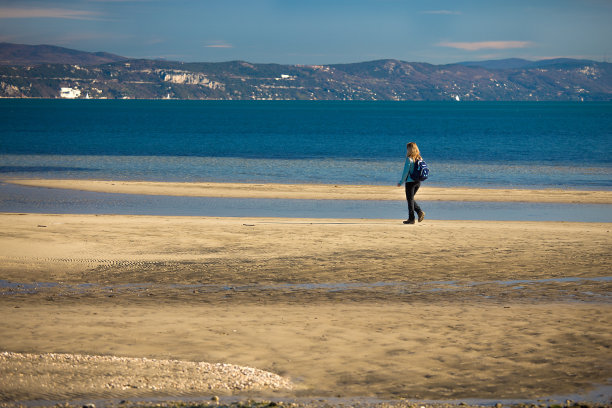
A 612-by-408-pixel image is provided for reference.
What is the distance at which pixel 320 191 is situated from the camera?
32.2m

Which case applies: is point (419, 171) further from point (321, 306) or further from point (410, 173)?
Result: point (321, 306)

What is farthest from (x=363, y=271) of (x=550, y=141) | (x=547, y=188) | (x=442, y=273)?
(x=550, y=141)

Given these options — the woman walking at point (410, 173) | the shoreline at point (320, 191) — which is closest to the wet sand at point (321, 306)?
the woman walking at point (410, 173)

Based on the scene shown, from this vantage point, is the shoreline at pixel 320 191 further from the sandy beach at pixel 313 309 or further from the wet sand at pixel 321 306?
the sandy beach at pixel 313 309

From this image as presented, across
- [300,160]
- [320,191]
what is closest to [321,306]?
[320,191]

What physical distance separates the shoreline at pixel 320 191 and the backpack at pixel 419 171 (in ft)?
33.9

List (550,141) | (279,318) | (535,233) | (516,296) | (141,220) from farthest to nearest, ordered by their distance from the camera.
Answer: (550,141)
(141,220)
(535,233)
(516,296)
(279,318)

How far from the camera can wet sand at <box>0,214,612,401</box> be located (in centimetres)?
794

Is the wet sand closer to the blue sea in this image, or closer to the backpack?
the backpack

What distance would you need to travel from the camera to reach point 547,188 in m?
35.4

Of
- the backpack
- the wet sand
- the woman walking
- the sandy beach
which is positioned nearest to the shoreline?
the woman walking

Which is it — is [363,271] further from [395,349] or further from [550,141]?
[550,141]

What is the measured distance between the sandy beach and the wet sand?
32 mm

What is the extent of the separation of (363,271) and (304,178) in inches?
1035
